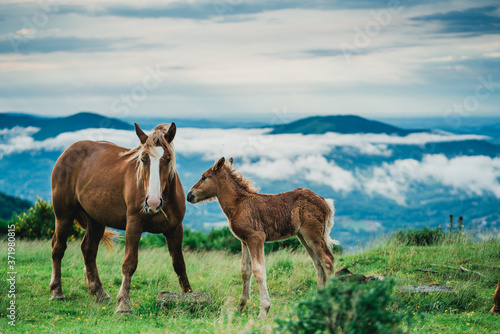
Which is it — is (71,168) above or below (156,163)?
below

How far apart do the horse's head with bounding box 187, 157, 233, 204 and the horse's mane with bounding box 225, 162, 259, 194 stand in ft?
0.56

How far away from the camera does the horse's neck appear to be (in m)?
8.24

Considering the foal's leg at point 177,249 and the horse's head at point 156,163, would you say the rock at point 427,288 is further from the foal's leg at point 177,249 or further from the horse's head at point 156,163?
the horse's head at point 156,163

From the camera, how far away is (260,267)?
301 inches

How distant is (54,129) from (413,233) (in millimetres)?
152249

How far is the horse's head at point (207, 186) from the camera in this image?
8328mm

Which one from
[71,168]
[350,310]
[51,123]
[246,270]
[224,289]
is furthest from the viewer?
[51,123]

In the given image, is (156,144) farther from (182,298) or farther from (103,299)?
(103,299)

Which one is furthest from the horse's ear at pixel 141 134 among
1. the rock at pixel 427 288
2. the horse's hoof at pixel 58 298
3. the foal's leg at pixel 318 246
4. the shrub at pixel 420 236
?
the shrub at pixel 420 236

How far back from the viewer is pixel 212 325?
6.99 m

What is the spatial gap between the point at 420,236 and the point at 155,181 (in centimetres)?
1020

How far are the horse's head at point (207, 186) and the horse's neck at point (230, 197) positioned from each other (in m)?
0.15

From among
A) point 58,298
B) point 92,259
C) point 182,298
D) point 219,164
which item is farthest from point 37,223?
point 219,164

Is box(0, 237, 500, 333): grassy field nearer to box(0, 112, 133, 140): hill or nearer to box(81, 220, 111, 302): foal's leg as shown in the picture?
box(81, 220, 111, 302): foal's leg
